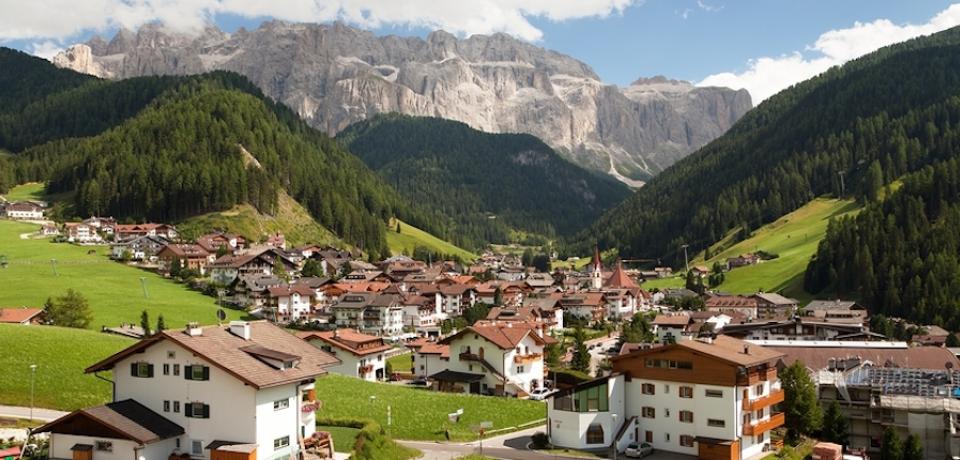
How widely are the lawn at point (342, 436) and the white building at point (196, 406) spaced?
300 centimetres

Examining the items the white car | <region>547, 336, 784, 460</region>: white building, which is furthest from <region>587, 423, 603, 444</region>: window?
the white car

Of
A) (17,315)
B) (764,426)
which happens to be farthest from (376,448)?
(17,315)

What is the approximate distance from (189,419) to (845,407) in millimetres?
A: 46218

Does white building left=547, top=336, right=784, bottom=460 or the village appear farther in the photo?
white building left=547, top=336, right=784, bottom=460

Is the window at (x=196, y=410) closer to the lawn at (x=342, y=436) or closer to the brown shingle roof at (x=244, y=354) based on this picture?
the brown shingle roof at (x=244, y=354)

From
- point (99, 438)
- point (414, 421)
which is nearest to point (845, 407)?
point (414, 421)

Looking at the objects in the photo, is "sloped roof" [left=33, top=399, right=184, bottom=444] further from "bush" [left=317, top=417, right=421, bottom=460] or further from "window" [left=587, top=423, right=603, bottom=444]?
"window" [left=587, top=423, right=603, bottom=444]

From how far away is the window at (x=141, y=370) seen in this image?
129 ft

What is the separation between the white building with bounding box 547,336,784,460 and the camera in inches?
2002

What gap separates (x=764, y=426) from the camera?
52.4 metres

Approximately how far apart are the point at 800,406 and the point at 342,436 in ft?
104

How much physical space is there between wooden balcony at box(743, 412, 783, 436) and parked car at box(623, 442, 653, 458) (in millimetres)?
6078

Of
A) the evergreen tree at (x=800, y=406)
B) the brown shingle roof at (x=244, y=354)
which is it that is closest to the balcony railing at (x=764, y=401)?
the evergreen tree at (x=800, y=406)

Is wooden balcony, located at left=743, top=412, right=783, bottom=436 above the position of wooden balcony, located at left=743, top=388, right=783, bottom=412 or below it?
below
